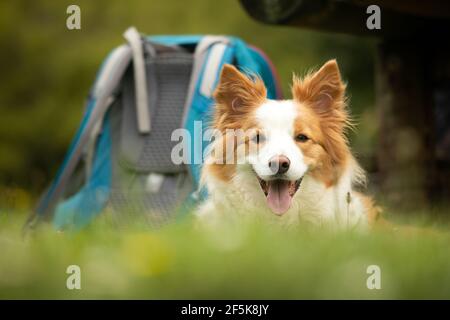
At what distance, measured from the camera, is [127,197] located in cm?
362

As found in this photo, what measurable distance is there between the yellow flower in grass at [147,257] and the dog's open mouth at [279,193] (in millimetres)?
408

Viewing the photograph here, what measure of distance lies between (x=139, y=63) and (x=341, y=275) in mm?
2535

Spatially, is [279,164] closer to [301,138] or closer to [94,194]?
[301,138]

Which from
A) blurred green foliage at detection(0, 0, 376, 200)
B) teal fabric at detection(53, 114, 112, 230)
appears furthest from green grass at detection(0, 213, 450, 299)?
blurred green foliage at detection(0, 0, 376, 200)

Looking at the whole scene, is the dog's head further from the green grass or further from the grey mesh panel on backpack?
the grey mesh panel on backpack

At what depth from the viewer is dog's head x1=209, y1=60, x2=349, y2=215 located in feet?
6.40

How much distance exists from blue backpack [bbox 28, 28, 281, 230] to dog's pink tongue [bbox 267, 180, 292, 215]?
1339 millimetres

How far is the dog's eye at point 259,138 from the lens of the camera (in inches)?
77.9

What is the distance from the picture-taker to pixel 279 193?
77.9 inches

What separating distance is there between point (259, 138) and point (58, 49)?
8.70 meters

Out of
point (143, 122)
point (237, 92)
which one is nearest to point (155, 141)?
point (143, 122)

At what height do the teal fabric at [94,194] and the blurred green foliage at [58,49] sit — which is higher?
the blurred green foliage at [58,49]

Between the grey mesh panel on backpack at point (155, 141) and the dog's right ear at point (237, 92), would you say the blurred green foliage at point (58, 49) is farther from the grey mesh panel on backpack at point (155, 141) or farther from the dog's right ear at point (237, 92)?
the dog's right ear at point (237, 92)

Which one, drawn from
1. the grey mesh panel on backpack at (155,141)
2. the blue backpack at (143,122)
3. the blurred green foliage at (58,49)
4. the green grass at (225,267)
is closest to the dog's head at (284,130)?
the green grass at (225,267)
